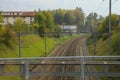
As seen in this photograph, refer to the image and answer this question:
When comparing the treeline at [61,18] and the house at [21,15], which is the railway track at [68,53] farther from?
the house at [21,15]

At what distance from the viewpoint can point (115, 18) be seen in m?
69.2

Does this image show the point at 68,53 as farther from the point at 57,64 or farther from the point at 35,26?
the point at 57,64

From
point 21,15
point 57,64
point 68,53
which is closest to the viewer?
point 57,64

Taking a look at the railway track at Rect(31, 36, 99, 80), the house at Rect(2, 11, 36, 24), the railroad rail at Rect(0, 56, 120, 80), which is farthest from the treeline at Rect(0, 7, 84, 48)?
the railroad rail at Rect(0, 56, 120, 80)

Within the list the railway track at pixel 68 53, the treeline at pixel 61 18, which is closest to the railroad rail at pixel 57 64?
the railway track at pixel 68 53

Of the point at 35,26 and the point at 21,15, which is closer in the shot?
the point at 35,26

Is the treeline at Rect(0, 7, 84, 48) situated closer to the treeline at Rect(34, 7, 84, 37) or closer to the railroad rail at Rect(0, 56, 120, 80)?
the treeline at Rect(34, 7, 84, 37)

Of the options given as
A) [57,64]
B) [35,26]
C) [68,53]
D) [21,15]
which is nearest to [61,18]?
[21,15]

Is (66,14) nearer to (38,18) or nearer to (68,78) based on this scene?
(38,18)

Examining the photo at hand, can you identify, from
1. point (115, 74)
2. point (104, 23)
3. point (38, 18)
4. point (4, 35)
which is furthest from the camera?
point (38, 18)

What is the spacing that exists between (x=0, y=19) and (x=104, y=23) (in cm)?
2417

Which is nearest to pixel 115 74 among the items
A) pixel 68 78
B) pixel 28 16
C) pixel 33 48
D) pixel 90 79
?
pixel 90 79

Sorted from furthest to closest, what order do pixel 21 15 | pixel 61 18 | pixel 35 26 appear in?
pixel 21 15 → pixel 61 18 → pixel 35 26

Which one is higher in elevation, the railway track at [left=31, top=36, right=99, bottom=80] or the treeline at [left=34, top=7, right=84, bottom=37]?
the treeline at [left=34, top=7, right=84, bottom=37]
